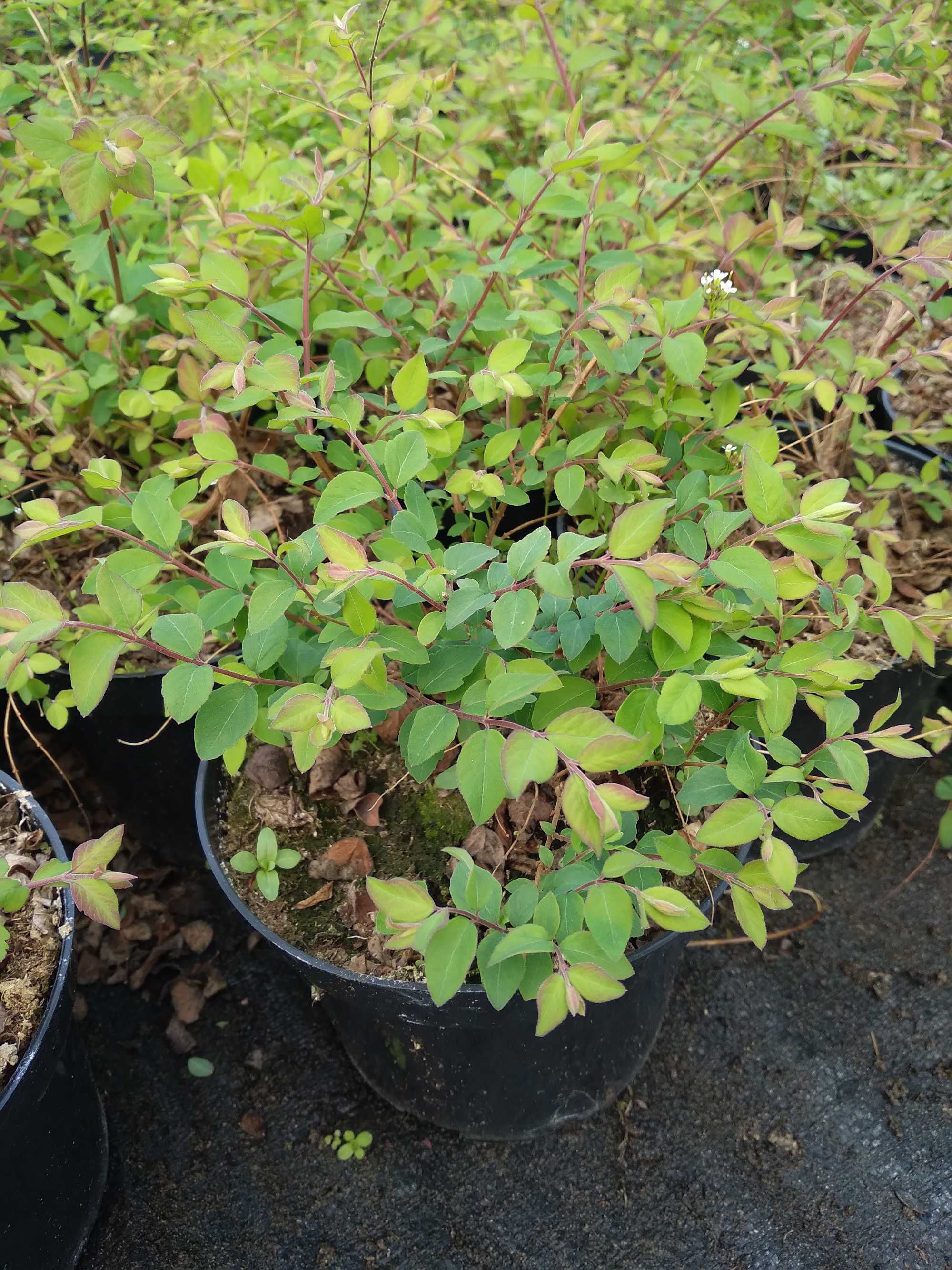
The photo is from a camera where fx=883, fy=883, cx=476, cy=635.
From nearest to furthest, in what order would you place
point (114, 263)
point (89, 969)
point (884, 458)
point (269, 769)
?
point (269, 769) < point (114, 263) < point (89, 969) < point (884, 458)

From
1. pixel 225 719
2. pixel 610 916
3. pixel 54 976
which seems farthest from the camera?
pixel 54 976

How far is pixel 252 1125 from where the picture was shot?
1651mm

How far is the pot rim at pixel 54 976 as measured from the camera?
116cm

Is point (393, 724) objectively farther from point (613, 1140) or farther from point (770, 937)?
point (770, 937)

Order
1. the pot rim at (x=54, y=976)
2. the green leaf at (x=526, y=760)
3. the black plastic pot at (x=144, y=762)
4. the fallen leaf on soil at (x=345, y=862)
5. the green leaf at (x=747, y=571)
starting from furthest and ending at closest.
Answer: the black plastic pot at (x=144, y=762) → the fallen leaf on soil at (x=345, y=862) → the pot rim at (x=54, y=976) → the green leaf at (x=747, y=571) → the green leaf at (x=526, y=760)

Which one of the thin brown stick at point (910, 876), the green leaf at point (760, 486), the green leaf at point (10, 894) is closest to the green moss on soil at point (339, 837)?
the green leaf at point (10, 894)

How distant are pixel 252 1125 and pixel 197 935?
43cm

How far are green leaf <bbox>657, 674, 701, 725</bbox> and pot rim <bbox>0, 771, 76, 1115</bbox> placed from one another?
2.96ft

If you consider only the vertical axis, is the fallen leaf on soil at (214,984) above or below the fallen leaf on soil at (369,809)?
below

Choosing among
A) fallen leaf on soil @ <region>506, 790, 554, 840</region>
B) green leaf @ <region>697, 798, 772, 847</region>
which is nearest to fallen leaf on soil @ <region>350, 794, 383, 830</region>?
fallen leaf on soil @ <region>506, 790, 554, 840</region>

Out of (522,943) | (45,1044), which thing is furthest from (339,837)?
(522,943)

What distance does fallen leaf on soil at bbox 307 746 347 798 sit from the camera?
147 cm

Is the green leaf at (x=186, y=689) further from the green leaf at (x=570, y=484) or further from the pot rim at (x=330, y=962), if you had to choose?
the green leaf at (x=570, y=484)

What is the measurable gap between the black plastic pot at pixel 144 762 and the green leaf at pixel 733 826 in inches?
43.7
